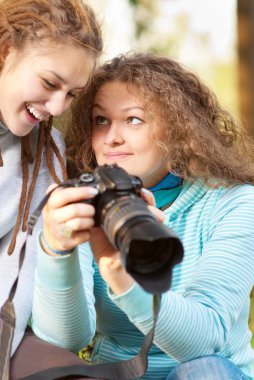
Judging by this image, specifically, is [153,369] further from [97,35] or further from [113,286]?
[97,35]

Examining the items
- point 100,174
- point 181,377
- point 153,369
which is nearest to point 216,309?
point 181,377

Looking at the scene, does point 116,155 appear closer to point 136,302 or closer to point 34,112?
point 34,112

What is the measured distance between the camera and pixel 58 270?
150cm

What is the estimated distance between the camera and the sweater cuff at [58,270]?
1485mm

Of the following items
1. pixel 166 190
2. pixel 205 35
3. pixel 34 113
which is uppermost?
pixel 34 113

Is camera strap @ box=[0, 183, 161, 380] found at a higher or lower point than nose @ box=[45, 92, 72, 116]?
lower

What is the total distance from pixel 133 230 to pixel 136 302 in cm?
26

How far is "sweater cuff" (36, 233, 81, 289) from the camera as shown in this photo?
1485 mm

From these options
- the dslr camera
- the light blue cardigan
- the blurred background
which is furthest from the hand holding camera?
the blurred background

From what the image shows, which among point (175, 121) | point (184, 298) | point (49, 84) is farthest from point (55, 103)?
point (184, 298)

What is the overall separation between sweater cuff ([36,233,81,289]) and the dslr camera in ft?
0.44

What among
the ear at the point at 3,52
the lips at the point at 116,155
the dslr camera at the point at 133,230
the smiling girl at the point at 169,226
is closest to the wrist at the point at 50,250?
the smiling girl at the point at 169,226

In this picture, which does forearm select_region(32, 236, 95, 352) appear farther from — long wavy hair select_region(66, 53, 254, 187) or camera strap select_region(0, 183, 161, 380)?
long wavy hair select_region(66, 53, 254, 187)

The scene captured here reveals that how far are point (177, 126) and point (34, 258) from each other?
Result: 54 cm
